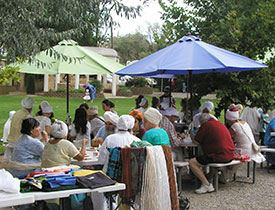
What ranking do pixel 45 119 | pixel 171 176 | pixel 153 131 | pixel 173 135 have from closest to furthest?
1. pixel 171 176
2. pixel 153 131
3. pixel 173 135
4. pixel 45 119

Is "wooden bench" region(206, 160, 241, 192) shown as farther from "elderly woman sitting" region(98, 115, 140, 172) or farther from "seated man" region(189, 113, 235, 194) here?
"elderly woman sitting" region(98, 115, 140, 172)

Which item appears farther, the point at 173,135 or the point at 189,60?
the point at 173,135

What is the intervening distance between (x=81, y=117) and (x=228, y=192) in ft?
9.36

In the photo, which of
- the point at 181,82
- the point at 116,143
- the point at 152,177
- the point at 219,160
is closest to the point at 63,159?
the point at 116,143

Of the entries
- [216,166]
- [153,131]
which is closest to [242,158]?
[216,166]

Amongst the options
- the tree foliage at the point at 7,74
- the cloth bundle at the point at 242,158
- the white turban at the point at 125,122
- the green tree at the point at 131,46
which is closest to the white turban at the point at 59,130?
the white turban at the point at 125,122

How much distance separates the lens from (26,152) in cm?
571

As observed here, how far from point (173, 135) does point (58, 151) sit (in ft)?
8.28

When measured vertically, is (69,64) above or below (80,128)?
above

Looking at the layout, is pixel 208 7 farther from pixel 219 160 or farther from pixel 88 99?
pixel 88 99

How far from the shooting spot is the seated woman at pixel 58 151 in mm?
5496

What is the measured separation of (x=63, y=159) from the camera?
5.53 m

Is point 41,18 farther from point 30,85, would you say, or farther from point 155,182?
point 30,85


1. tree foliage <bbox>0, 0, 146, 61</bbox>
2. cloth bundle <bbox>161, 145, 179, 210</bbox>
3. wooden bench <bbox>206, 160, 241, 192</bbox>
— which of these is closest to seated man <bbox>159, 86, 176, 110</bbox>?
wooden bench <bbox>206, 160, 241, 192</bbox>
